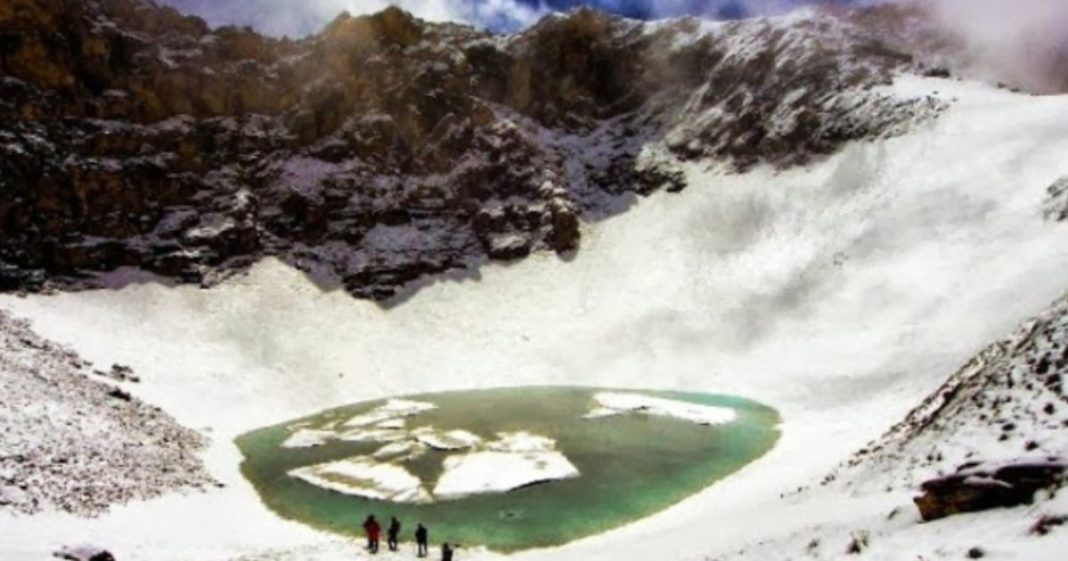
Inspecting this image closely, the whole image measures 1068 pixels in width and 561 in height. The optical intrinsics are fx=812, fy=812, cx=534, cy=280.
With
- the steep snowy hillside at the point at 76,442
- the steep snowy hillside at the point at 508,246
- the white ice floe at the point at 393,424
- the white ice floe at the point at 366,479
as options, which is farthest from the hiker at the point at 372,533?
the white ice floe at the point at 393,424

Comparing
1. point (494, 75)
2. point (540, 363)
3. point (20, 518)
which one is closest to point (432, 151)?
point (494, 75)

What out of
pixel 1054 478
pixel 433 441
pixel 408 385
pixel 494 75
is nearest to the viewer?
pixel 1054 478

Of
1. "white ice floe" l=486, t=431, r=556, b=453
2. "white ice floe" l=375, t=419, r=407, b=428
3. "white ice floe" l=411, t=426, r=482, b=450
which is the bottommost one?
"white ice floe" l=486, t=431, r=556, b=453

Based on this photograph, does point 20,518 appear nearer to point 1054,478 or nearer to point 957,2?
point 1054,478

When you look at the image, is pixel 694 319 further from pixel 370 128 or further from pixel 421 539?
pixel 370 128

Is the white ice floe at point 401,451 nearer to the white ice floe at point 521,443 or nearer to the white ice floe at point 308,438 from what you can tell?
the white ice floe at point 521,443

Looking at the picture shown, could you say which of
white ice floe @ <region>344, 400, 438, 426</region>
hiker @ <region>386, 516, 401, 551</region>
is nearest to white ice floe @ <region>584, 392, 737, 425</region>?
white ice floe @ <region>344, 400, 438, 426</region>

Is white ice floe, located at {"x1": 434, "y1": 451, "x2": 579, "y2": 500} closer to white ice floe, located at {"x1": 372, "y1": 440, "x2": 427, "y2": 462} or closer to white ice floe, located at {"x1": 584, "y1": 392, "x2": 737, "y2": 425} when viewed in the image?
white ice floe, located at {"x1": 372, "y1": 440, "x2": 427, "y2": 462}

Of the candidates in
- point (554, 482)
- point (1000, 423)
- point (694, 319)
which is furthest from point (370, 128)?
Result: point (1000, 423)
